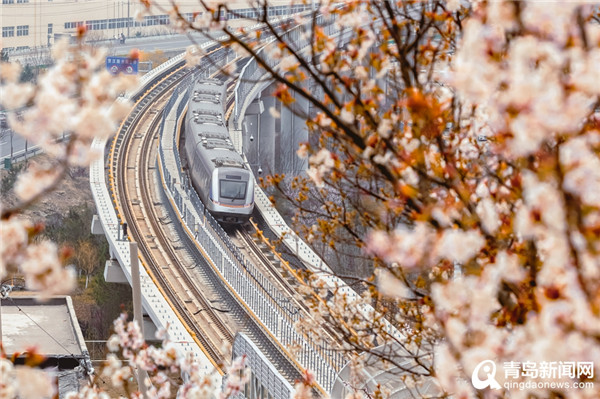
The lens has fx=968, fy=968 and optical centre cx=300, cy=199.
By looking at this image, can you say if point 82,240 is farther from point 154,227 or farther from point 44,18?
point 44,18

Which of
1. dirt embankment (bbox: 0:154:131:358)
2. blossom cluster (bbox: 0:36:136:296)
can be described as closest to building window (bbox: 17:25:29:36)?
dirt embankment (bbox: 0:154:131:358)

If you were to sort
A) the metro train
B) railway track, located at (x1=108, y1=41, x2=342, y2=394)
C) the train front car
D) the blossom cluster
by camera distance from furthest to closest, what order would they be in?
the metro train, the train front car, railway track, located at (x1=108, y1=41, x2=342, y2=394), the blossom cluster

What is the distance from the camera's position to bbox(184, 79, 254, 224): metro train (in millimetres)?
31266

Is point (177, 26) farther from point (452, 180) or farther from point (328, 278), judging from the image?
point (328, 278)

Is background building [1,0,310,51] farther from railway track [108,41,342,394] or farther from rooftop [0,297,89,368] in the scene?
rooftop [0,297,89,368]

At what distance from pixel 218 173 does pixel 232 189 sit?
0.82 m

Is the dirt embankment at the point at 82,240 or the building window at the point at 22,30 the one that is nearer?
the dirt embankment at the point at 82,240

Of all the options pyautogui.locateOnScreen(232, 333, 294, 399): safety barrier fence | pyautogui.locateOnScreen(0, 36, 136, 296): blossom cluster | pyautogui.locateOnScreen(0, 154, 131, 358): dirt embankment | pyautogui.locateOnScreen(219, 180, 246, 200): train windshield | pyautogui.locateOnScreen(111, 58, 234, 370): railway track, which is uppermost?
pyautogui.locateOnScreen(0, 36, 136, 296): blossom cluster

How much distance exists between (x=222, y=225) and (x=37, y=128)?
2954 centimetres

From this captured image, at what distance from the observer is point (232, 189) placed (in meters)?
31.5

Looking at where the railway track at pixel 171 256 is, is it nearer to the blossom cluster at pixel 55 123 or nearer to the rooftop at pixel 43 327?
the rooftop at pixel 43 327

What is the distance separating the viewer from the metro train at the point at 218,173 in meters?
31.3

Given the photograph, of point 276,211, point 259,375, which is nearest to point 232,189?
point 276,211

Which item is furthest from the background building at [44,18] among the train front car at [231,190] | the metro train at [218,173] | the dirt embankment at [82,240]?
the train front car at [231,190]
